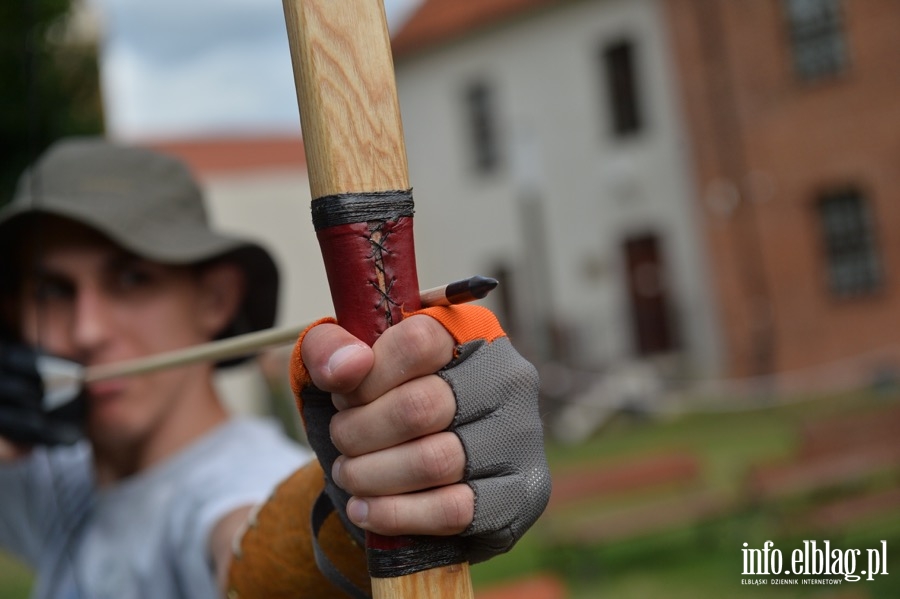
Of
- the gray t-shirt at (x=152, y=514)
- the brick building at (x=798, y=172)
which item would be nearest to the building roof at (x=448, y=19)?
the brick building at (x=798, y=172)

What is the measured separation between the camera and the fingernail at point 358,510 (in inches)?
42.9

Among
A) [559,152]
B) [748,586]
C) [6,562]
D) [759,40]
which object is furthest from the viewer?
[559,152]

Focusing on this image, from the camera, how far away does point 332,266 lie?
113 centimetres

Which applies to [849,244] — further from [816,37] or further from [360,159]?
[360,159]

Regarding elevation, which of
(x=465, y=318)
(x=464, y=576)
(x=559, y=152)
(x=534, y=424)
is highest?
(x=559, y=152)

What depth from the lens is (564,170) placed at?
67.4 ft

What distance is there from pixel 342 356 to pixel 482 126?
838 inches

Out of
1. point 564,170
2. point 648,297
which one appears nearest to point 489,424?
point 648,297

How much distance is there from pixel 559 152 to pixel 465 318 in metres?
19.8

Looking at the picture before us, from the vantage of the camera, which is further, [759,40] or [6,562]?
[759,40]

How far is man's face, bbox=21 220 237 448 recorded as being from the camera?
2.12 meters

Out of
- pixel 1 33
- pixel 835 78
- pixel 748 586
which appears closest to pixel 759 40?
pixel 835 78

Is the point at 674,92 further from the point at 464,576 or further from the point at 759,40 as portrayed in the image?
the point at 464,576

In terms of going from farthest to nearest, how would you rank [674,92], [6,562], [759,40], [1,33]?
[674,92] → [759,40] → [6,562] → [1,33]
